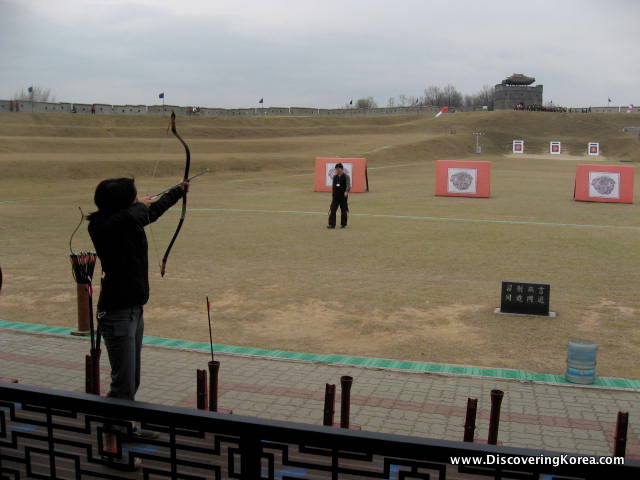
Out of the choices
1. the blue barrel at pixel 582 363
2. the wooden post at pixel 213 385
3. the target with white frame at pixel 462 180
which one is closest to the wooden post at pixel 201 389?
the wooden post at pixel 213 385

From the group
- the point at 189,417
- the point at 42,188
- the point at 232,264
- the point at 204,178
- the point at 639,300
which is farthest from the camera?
the point at 204,178

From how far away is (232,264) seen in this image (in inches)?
479

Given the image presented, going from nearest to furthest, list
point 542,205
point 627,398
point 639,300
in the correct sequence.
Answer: point 627,398, point 639,300, point 542,205

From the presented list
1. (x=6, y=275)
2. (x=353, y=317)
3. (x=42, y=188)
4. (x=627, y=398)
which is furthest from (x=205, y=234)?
(x=42, y=188)

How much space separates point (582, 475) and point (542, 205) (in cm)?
2185

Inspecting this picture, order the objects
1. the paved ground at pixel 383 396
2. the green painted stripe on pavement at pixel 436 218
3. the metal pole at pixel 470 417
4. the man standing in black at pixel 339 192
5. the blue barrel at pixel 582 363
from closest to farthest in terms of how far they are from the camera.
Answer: the metal pole at pixel 470 417 < the paved ground at pixel 383 396 < the blue barrel at pixel 582 363 < the man standing in black at pixel 339 192 < the green painted stripe on pavement at pixel 436 218

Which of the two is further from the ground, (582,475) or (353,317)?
(582,475)

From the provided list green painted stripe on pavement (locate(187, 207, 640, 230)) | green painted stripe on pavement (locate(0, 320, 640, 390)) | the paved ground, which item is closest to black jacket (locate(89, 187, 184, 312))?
the paved ground

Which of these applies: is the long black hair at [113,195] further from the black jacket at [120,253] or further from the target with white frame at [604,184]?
the target with white frame at [604,184]

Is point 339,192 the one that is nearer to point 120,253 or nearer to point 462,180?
point 462,180

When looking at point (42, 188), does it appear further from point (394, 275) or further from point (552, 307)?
point (552, 307)

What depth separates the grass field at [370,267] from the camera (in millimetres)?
7867

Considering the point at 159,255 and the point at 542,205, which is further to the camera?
the point at 542,205

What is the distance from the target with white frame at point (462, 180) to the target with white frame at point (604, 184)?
4.24 m
